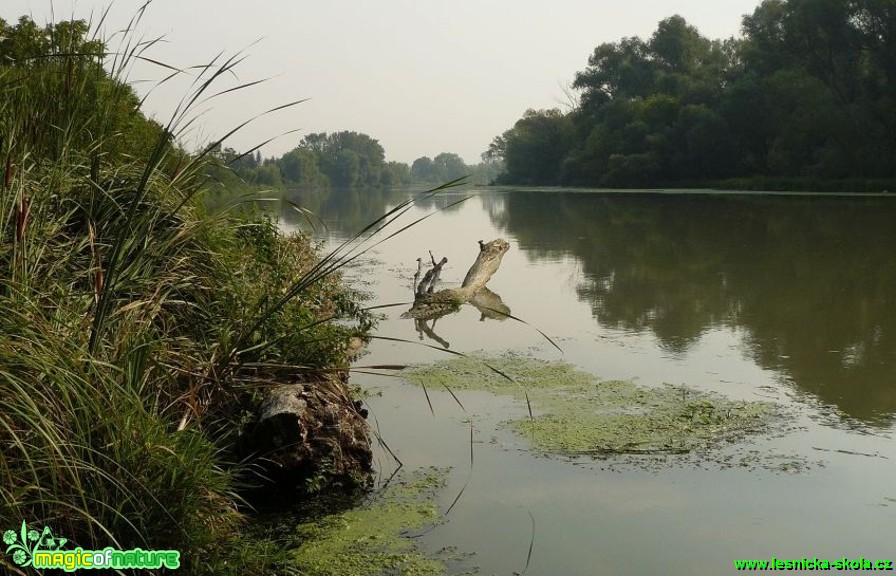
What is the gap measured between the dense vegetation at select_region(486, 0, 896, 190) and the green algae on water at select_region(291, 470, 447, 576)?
37.7 metres

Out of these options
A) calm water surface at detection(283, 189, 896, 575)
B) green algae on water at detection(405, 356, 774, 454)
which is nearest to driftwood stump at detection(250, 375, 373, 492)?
calm water surface at detection(283, 189, 896, 575)

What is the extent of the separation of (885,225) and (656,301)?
1204 centimetres

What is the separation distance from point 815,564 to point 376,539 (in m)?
1.86

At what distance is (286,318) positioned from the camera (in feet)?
17.1

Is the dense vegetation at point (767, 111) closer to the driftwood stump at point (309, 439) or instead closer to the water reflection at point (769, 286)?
the water reflection at point (769, 286)

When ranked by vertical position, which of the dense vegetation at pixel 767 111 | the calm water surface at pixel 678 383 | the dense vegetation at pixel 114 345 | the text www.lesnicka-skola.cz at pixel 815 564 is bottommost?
the text www.lesnicka-skola.cz at pixel 815 564

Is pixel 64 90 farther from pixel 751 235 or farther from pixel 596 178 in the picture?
pixel 596 178

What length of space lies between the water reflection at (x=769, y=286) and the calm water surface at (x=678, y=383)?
4 centimetres

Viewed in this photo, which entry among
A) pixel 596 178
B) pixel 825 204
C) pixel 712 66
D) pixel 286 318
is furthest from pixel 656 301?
pixel 712 66

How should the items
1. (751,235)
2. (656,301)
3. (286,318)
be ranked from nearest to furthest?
(286,318) → (656,301) → (751,235)

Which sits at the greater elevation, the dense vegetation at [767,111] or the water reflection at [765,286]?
the dense vegetation at [767,111]

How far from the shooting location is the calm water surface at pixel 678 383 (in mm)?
3971

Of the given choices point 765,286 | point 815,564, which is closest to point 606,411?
point 815,564

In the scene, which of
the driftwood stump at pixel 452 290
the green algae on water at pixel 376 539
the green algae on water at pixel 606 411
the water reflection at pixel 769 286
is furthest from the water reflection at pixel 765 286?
the green algae on water at pixel 376 539
